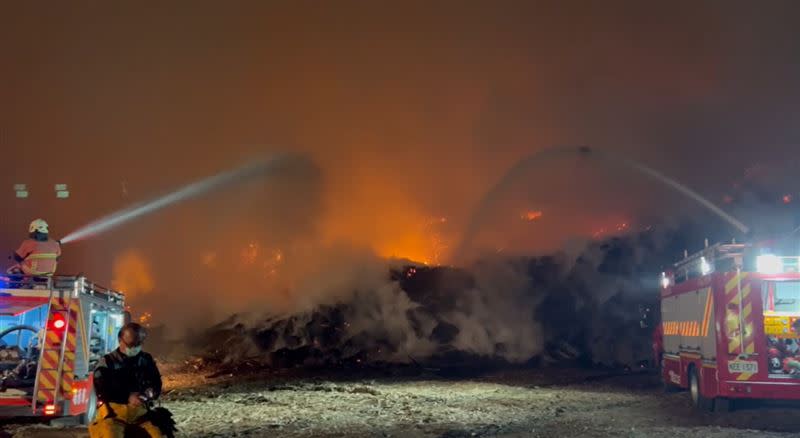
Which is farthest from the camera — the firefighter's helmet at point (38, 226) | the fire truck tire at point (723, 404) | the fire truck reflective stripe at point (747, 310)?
the fire truck tire at point (723, 404)

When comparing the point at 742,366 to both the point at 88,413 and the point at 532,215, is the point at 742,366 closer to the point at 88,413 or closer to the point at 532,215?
the point at 88,413

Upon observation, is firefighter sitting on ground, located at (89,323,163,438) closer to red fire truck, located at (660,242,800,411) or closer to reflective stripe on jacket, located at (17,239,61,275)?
reflective stripe on jacket, located at (17,239,61,275)

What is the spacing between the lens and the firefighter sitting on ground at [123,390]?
5.18m

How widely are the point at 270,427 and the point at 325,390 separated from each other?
4.92m

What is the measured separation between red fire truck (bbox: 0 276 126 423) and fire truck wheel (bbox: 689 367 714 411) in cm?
1027

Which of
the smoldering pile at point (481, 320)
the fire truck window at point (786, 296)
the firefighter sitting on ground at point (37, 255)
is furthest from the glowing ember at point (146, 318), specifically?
the fire truck window at point (786, 296)

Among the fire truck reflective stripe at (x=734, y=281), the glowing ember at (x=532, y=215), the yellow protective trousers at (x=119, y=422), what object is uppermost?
the glowing ember at (x=532, y=215)

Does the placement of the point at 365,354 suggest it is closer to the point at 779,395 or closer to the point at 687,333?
the point at 687,333

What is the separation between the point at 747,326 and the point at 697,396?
199 cm

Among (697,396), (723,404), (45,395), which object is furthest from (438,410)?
(45,395)

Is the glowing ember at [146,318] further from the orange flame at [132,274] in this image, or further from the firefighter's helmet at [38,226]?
the firefighter's helmet at [38,226]

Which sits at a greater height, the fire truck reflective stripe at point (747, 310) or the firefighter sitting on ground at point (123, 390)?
the fire truck reflective stripe at point (747, 310)

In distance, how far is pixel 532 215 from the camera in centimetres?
3177

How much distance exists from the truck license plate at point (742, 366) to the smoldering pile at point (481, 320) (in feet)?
35.2
